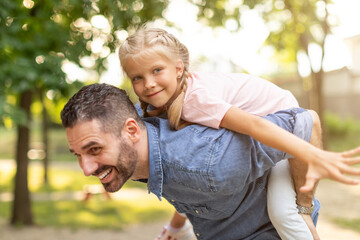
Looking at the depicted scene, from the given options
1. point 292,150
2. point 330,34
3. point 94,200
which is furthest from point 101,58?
point 330,34

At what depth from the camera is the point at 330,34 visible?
50.1ft

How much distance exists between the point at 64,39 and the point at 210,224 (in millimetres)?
3946

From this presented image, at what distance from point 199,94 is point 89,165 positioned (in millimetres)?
651

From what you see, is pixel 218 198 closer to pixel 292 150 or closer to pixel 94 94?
pixel 292 150

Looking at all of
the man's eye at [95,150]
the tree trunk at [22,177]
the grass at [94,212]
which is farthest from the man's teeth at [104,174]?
→ the grass at [94,212]

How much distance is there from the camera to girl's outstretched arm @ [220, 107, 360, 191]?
1.66 m

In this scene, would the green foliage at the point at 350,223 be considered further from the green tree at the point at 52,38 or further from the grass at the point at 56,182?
the grass at the point at 56,182

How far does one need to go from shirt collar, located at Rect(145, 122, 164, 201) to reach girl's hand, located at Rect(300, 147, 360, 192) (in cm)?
68

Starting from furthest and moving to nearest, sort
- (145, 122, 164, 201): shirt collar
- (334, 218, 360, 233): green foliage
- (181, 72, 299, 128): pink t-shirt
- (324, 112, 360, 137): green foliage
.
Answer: (324, 112, 360, 137): green foliage < (334, 218, 360, 233): green foliage < (181, 72, 299, 128): pink t-shirt < (145, 122, 164, 201): shirt collar

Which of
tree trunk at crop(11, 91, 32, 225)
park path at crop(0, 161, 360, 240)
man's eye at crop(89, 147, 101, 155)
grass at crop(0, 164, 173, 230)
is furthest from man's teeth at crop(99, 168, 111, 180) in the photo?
grass at crop(0, 164, 173, 230)

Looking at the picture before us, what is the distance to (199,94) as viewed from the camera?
2.15 m

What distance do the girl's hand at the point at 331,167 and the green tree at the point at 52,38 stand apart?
3240 millimetres

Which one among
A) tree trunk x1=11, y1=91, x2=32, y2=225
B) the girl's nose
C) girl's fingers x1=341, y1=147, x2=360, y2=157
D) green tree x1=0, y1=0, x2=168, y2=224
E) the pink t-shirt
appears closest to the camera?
girl's fingers x1=341, y1=147, x2=360, y2=157

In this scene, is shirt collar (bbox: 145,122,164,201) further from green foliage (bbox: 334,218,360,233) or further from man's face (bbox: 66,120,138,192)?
green foliage (bbox: 334,218,360,233)
